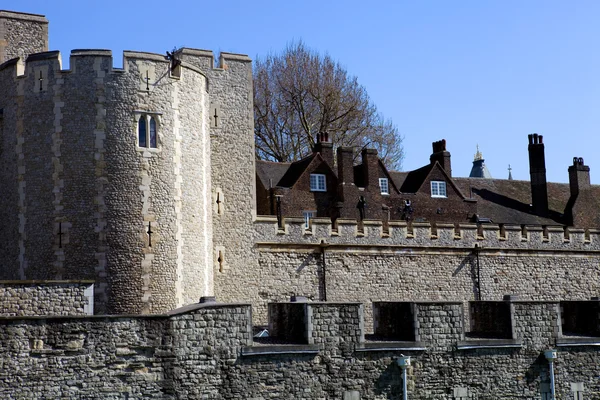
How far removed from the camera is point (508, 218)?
35562 millimetres

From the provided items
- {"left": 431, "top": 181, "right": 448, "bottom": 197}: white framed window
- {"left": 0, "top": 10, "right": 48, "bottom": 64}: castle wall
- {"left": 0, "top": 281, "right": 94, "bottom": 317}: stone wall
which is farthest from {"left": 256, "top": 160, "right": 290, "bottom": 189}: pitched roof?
{"left": 0, "top": 281, "right": 94, "bottom": 317}: stone wall

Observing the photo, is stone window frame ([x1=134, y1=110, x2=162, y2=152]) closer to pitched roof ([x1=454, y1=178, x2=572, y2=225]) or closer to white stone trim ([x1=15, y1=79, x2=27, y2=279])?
white stone trim ([x1=15, y1=79, x2=27, y2=279])

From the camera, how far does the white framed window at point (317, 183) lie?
33281 mm

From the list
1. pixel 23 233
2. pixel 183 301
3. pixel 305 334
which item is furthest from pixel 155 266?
Answer: pixel 305 334

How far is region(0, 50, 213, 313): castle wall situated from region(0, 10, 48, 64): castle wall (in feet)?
11.2

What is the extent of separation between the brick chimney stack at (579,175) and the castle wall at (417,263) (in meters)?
6.47

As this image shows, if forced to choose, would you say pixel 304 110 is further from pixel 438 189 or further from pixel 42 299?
pixel 42 299

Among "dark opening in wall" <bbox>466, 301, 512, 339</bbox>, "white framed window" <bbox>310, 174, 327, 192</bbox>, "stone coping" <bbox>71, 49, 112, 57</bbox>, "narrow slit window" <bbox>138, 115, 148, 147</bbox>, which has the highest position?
"stone coping" <bbox>71, 49, 112, 57</bbox>

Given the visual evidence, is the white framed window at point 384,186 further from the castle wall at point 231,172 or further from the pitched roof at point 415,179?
the castle wall at point 231,172

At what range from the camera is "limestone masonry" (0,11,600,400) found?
15.0 metres

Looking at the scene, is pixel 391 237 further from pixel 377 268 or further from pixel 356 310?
pixel 356 310

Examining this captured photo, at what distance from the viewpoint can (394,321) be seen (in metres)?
17.0

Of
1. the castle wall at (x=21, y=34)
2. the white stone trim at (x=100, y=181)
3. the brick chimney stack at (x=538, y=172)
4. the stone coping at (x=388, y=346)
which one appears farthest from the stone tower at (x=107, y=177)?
the brick chimney stack at (x=538, y=172)

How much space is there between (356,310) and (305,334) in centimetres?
96
